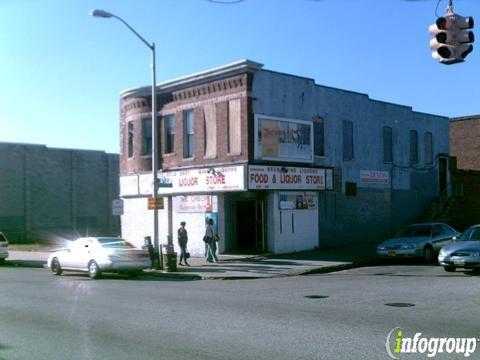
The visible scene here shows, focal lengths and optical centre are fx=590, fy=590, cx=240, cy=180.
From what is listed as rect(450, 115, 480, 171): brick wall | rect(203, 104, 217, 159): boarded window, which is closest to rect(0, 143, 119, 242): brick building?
rect(203, 104, 217, 159): boarded window

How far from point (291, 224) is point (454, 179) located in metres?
14.4

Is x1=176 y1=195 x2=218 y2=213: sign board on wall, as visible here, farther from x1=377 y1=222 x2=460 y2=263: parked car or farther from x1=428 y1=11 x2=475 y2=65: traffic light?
x1=428 y1=11 x2=475 y2=65: traffic light

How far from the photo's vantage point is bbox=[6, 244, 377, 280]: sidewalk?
64.2 ft

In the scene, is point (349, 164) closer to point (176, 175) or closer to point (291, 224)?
point (291, 224)

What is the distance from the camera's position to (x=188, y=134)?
26.9m

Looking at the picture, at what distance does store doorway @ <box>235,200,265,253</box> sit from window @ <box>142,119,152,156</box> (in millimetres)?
6291

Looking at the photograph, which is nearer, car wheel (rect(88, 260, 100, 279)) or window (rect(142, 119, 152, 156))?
car wheel (rect(88, 260, 100, 279))

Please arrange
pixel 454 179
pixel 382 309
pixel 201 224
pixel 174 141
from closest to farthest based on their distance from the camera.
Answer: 1. pixel 382 309
2. pixel 201 224
3. pixel 174 141
4. pixel 454 179

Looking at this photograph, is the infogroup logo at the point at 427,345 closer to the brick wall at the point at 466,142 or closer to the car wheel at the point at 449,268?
the car wheel at the point at 449,268

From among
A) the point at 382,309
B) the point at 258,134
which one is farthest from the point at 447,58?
the point at 258,134

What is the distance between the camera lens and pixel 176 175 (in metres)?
26.9

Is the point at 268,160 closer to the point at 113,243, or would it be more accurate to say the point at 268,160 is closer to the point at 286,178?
the point at 286,178

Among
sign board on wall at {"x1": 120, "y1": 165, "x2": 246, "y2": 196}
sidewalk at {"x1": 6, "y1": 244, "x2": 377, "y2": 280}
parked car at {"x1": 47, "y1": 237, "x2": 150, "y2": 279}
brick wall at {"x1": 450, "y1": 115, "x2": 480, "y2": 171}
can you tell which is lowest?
sidewalk at {"x1": 6, "y1": 244, "x2": 377, "y2": 280}

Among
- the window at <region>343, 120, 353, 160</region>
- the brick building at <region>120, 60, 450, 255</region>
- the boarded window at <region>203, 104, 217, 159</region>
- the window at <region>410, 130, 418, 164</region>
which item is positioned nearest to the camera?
the brick building at <region>120, 60, 450, 255</region>
